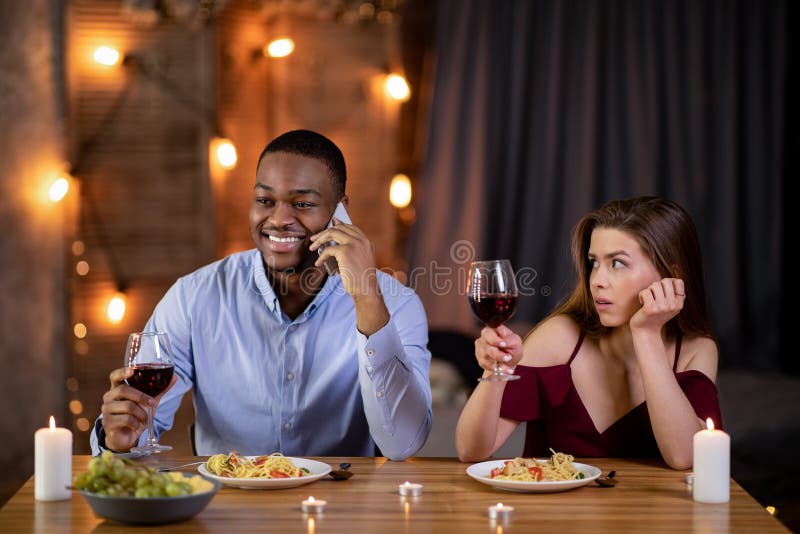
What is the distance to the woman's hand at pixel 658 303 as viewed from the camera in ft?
6.35

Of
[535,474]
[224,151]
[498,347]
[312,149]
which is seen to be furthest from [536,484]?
[224,151]

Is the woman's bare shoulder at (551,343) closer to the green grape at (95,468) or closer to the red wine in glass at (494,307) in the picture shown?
the red wine in glass at (494,307)

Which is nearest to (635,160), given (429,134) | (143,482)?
(429,134)

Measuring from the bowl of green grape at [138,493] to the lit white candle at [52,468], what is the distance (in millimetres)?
107

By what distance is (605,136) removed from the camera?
178 inches

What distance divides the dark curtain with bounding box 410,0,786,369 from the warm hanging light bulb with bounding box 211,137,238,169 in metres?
0.96

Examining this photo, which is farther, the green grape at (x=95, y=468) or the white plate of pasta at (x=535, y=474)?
the white plate of pasta at (x=535, y=474)

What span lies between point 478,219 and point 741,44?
1435mm

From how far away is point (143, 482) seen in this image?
144 cm

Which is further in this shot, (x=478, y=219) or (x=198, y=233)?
(x=478, y=219)

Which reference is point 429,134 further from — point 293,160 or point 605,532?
point 605,532

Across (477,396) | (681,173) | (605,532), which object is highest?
(681,173)

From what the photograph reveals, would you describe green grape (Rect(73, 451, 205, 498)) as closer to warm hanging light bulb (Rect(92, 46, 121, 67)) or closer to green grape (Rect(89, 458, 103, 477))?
green grape (Rect(89, 458, 103, 477))

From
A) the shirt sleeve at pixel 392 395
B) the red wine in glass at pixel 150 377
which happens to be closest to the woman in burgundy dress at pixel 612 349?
the shirt sleeve at pixel 392 395
